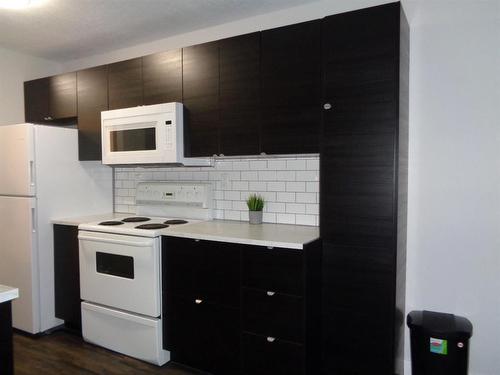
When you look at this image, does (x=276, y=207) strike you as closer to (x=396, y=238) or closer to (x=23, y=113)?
(x=396, y=238)

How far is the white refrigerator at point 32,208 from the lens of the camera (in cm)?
306

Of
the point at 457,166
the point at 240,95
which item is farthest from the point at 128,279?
the point at 457,166

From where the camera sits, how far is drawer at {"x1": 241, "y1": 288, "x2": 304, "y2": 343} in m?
2.13

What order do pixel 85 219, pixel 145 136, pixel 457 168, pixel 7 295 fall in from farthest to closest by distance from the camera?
1. pixel 85 219
2. pixel 145 136
3. pixel 457 168
4. pixel 7 295

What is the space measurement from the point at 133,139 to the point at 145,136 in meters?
0.13

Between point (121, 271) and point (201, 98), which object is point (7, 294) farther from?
point (201, 98)

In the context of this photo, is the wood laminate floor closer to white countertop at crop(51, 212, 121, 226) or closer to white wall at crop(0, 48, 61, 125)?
white countertop at crop(51, 212, 121, 226)

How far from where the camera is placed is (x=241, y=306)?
2314mm

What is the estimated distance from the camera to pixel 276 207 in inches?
115

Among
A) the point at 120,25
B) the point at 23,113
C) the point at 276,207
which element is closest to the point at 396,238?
the point at 276,207

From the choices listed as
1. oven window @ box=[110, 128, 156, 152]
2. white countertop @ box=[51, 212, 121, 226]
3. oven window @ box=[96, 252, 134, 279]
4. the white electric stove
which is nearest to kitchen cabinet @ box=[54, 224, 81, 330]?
white countertop @ box=[51, 212, 121, 226]

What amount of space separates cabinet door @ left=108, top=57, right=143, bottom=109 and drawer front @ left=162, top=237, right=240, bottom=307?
49.9 inches

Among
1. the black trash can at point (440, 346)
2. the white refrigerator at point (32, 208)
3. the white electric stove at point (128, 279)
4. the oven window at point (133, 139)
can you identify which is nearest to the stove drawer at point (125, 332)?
the white electric stove at point (128, 279)

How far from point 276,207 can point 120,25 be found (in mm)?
1971
